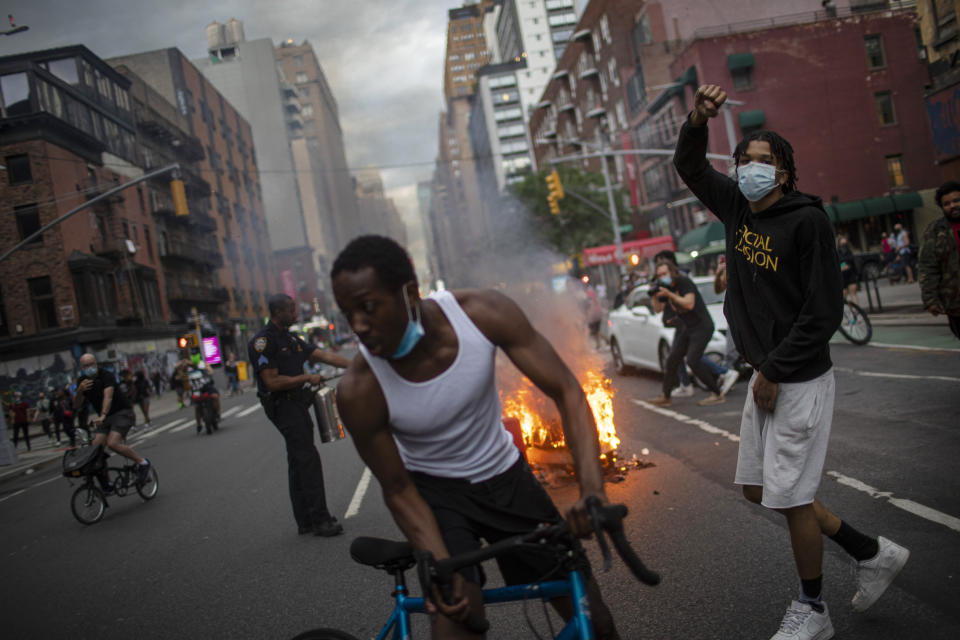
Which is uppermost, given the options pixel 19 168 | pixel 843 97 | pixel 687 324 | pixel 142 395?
pixel 19 168

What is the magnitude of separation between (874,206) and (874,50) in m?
8.13

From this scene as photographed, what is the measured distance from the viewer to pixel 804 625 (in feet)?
10.6

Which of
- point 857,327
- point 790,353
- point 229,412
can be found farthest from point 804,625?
point 229,412

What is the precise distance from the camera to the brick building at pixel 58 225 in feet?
114

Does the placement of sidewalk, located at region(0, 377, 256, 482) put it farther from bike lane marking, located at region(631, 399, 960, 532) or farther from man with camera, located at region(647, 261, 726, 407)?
bike lane marking, located at region(631, 399, 960, 532)

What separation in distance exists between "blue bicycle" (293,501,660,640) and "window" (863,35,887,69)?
42.2 meters

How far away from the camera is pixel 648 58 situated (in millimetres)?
43938

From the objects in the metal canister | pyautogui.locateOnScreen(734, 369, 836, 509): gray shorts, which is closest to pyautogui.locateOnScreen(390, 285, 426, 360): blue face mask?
pyautogui.locateOnScreen(734, 369, 836, 509): gray shorts

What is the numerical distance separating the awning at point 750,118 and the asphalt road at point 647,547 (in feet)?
91.5

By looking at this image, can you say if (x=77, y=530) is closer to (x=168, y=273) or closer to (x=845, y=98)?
(x=845, y=98)

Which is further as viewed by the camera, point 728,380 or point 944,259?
point 728,380

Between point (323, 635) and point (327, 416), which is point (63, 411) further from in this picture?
point (323, 635)

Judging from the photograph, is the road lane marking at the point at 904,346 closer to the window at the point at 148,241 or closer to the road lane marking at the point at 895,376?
the road lane marking at the point at 895,376

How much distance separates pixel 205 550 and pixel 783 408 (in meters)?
5.51
